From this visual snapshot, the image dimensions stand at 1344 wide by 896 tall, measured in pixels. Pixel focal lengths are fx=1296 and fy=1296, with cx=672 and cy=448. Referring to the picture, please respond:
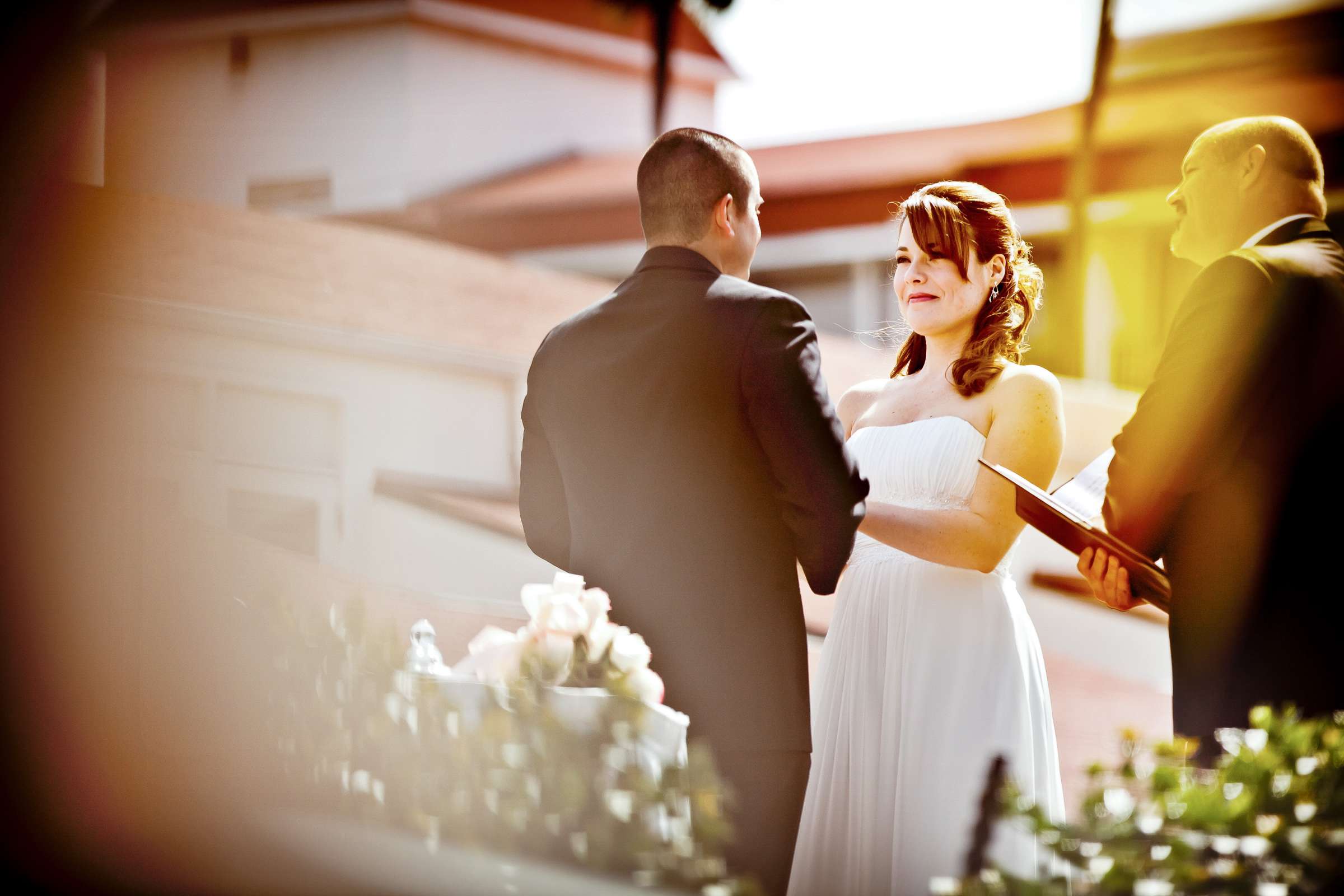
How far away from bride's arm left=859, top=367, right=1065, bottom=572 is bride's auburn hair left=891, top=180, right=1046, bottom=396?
12cm

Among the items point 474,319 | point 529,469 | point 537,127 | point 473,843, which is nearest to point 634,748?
point 473,843

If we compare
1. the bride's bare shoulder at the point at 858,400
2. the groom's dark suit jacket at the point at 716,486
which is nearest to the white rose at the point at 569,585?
the groom's dark suit jacket at the point at 716,486

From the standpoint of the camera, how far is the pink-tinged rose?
1.73 meters

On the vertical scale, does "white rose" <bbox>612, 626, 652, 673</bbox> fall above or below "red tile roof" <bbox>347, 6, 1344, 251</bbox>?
below

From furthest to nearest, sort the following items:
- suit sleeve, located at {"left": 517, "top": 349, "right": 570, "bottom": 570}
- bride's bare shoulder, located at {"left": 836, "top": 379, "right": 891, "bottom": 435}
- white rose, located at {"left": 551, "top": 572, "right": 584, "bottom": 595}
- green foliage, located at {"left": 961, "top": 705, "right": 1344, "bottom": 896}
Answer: bride's bare shoulder, located at {"left": 836, "top": 379, "right": 891, "bottom": 435}
suit sleeve, located at {"left": 517, "top": 349, "right": 570, "bottom": 570}
white rose, located at {"left": 551, "top": 572, "right": 584, "bottom": 595}
green foliage, located at {"left": 961, "top": 705, "right": 1344, "bottom": 896}

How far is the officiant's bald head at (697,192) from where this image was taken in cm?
246

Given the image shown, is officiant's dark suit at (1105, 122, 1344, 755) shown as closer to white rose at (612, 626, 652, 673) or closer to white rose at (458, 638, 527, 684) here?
white rose at (612, 626, 652, 673)

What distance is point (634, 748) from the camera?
1.64m

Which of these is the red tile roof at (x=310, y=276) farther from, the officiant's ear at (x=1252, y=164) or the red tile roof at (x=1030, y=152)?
the officiant's ear at (x=1252, y=164)

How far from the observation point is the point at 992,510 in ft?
9.59

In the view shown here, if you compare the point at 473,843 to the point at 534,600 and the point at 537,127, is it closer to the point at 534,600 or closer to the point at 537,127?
the point at 534,600

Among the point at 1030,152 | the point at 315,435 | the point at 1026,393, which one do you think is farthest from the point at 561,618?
the point at 1030,152

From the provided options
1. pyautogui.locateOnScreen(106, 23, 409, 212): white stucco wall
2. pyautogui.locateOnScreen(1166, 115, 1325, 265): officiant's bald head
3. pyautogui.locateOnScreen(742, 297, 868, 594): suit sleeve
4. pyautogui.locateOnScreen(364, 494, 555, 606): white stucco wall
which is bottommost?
pyautogui.locateOnScreen(364, 494, 555, 606): white stucco wall

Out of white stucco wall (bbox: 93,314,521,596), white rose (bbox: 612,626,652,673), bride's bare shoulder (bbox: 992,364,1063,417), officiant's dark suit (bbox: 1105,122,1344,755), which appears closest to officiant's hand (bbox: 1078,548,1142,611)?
officiant's dark suit (bbox: 1105,122,1344,755)
